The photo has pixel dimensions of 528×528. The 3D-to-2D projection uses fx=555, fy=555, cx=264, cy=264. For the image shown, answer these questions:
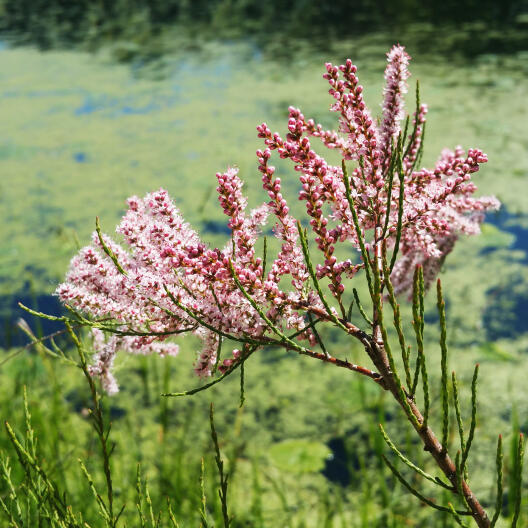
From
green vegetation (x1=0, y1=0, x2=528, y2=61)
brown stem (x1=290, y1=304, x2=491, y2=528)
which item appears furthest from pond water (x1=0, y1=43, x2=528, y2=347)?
brown stem (x1=290, y1=304, x2=491, y2=528)

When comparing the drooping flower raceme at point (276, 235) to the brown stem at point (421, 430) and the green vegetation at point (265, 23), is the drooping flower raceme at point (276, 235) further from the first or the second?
the green vegetation at point (265, 23)

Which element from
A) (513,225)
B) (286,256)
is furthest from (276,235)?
(513,225)

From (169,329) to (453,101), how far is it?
18.5 ft

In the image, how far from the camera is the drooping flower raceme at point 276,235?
0.59m

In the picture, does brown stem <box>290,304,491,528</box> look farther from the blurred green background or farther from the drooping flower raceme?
the blurred green background

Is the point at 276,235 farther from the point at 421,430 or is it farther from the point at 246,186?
the point at 246,186

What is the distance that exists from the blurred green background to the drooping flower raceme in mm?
244

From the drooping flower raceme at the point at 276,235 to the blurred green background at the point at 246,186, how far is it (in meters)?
0.24

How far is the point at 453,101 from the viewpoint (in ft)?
18.4

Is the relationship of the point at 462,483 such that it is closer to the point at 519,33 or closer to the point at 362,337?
the point at 362,337

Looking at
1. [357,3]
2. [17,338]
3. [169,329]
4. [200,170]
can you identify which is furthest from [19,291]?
[357,3]

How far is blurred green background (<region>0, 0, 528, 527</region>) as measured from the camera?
2482mm

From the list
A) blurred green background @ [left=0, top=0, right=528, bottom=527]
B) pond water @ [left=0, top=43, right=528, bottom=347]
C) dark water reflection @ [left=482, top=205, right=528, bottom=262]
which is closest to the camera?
blurred green background @ [left=0, top=0, right=528, bottom=527]

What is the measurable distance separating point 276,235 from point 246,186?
83 cm
